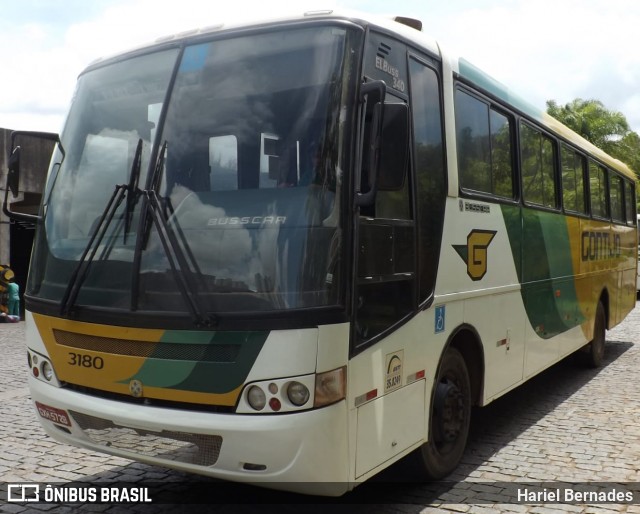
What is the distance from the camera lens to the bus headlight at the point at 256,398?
12.3ft

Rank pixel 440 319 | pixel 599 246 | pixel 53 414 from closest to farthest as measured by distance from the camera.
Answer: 1. pixel 53 414
2. pixel 440 319
3. pixel 599 246

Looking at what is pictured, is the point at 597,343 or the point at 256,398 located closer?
the point at 256,398

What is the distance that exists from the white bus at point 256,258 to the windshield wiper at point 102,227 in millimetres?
12

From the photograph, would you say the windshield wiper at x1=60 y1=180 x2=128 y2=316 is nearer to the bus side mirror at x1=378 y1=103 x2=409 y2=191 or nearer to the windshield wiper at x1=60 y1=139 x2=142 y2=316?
the windshield wiper at x1=60 y1=139 x2=142 y2=316

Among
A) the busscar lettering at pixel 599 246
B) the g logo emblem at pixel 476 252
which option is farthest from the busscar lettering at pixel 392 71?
the busscar lettering at pixel 599 246

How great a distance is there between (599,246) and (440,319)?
5.92 meters

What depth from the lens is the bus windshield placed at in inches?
151

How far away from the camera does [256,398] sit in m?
3.76

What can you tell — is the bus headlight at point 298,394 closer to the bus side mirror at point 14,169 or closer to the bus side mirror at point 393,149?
the bus side mirror at point 393,149

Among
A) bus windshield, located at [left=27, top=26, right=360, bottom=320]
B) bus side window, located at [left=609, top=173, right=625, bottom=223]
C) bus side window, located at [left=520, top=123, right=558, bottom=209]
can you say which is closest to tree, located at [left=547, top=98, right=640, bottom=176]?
bus side window, located at [left=609, top=173, right=625, bottom=223]

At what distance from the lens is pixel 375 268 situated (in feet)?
13.8

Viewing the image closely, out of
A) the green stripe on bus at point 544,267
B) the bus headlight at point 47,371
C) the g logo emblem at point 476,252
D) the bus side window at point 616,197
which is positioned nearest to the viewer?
the bus headlight at point 47,371

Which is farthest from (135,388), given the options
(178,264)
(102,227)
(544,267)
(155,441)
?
(544,267)

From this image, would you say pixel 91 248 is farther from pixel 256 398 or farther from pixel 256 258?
pixel 256 398
